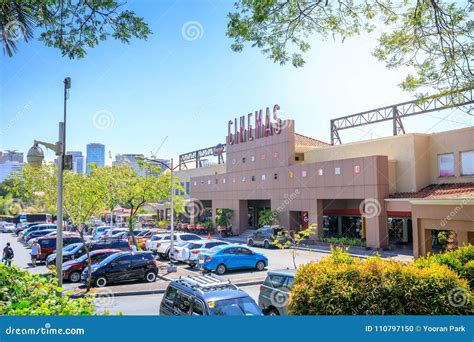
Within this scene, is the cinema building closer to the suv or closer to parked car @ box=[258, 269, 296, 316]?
parked car @ box=[258, 269, 296, 316]

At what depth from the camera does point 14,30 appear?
7297 millimetres

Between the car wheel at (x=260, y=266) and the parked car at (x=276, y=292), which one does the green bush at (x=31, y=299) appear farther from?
the car wheel at (x=260, y=266)

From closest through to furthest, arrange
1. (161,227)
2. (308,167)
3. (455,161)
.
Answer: (455,161)
(308,167)
(161,227)

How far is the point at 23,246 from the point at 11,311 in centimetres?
3487

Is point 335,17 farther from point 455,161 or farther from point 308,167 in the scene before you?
point 308,167

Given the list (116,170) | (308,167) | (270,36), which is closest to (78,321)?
(270,36)

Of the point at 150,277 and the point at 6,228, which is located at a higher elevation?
the point at 6,228

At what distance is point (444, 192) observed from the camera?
24062 mm

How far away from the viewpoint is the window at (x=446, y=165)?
86.8ft
